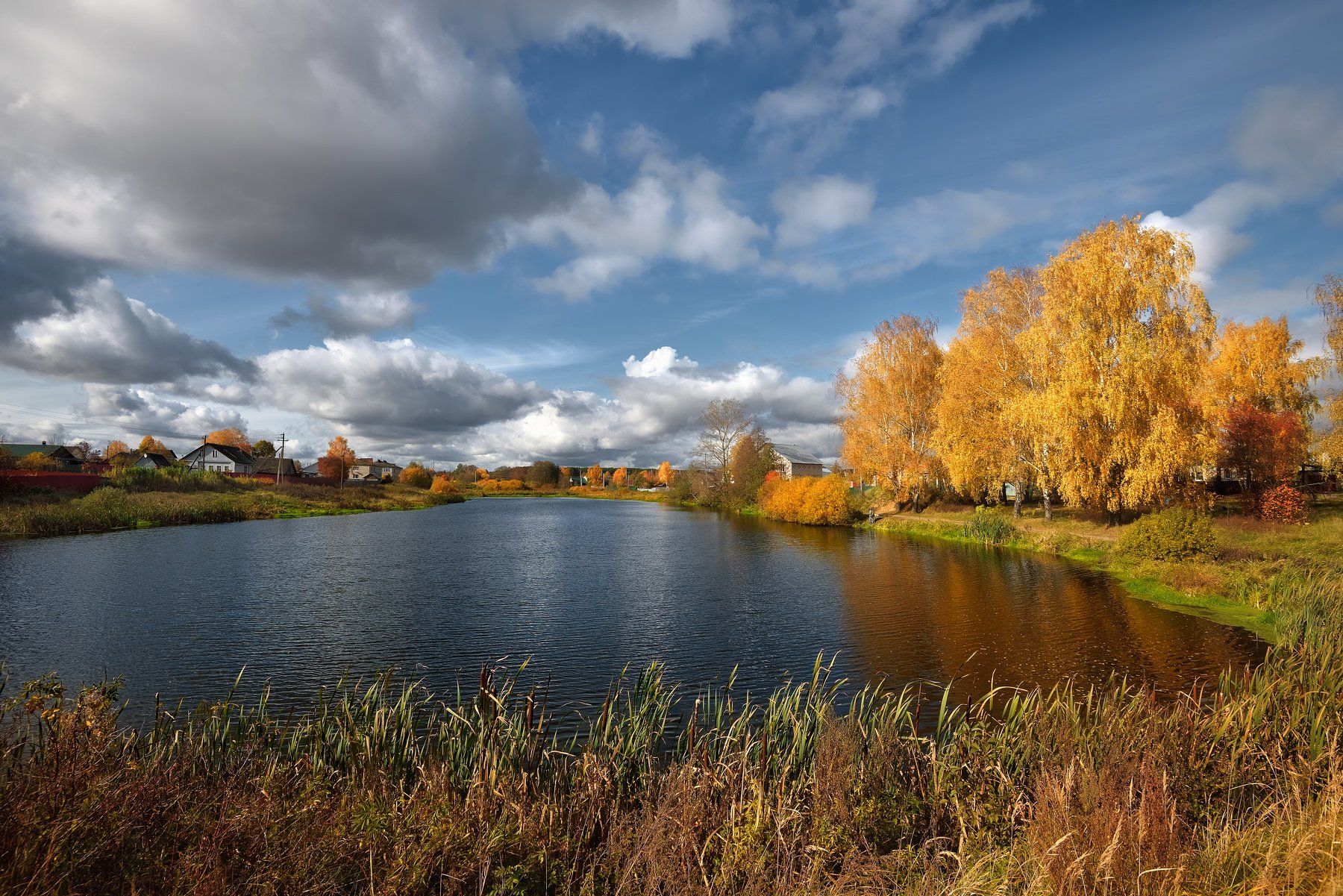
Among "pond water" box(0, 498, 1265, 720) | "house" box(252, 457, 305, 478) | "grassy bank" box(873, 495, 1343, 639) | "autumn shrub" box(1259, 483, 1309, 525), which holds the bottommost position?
"pond water" box(0, 498, 1265, 720)

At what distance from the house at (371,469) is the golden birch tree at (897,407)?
11421cm

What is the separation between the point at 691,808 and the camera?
4.79 meters

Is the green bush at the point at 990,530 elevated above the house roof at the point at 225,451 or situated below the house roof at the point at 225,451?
below

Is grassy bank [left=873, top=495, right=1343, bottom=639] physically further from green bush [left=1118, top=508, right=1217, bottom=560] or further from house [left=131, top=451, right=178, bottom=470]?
house [left=131, top=451, right=178, bottom=470]

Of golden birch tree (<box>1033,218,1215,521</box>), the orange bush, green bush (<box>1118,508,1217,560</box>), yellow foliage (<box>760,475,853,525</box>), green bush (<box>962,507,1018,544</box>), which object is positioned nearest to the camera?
green bush (<box>1118,508,1217,560</box>)

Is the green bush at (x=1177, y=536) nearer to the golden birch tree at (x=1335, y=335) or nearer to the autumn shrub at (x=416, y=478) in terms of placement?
the golden birch tree at (x=1335, y=335)

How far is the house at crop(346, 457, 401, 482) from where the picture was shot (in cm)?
13788

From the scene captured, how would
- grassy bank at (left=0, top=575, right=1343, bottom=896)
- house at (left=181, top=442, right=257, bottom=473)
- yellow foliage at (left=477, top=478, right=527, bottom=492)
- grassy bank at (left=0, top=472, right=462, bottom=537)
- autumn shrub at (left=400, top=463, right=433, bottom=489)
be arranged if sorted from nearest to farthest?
grassy bank at (left=0, top=575, right=1343, bottom=896)
grassy bank at (left=0, top=472, right=462, bottom=537)
house at (left=181, top=442, right=257, bottom=473)
autumn shrub at (left=400, top=463, right=433, bottom=489)
yellow foliage at (left=477, top=478, right=527, bottom=492)

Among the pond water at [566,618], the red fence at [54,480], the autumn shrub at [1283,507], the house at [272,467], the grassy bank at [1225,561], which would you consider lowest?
the pond water at [566,618]

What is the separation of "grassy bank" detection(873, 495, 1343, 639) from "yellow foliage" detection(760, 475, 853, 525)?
606 inches

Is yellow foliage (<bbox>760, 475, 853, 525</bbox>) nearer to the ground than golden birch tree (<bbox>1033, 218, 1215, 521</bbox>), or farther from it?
nearer to the ground

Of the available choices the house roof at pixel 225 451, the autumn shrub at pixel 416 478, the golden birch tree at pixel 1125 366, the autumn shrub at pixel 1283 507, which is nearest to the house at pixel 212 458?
the house roof at pixel 225 451

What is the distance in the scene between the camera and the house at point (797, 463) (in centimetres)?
9115

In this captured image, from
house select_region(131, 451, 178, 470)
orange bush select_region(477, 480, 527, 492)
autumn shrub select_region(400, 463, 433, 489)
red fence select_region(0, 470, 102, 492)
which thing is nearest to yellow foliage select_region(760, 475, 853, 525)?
red fence select_region(0, 470, 102, 492)
